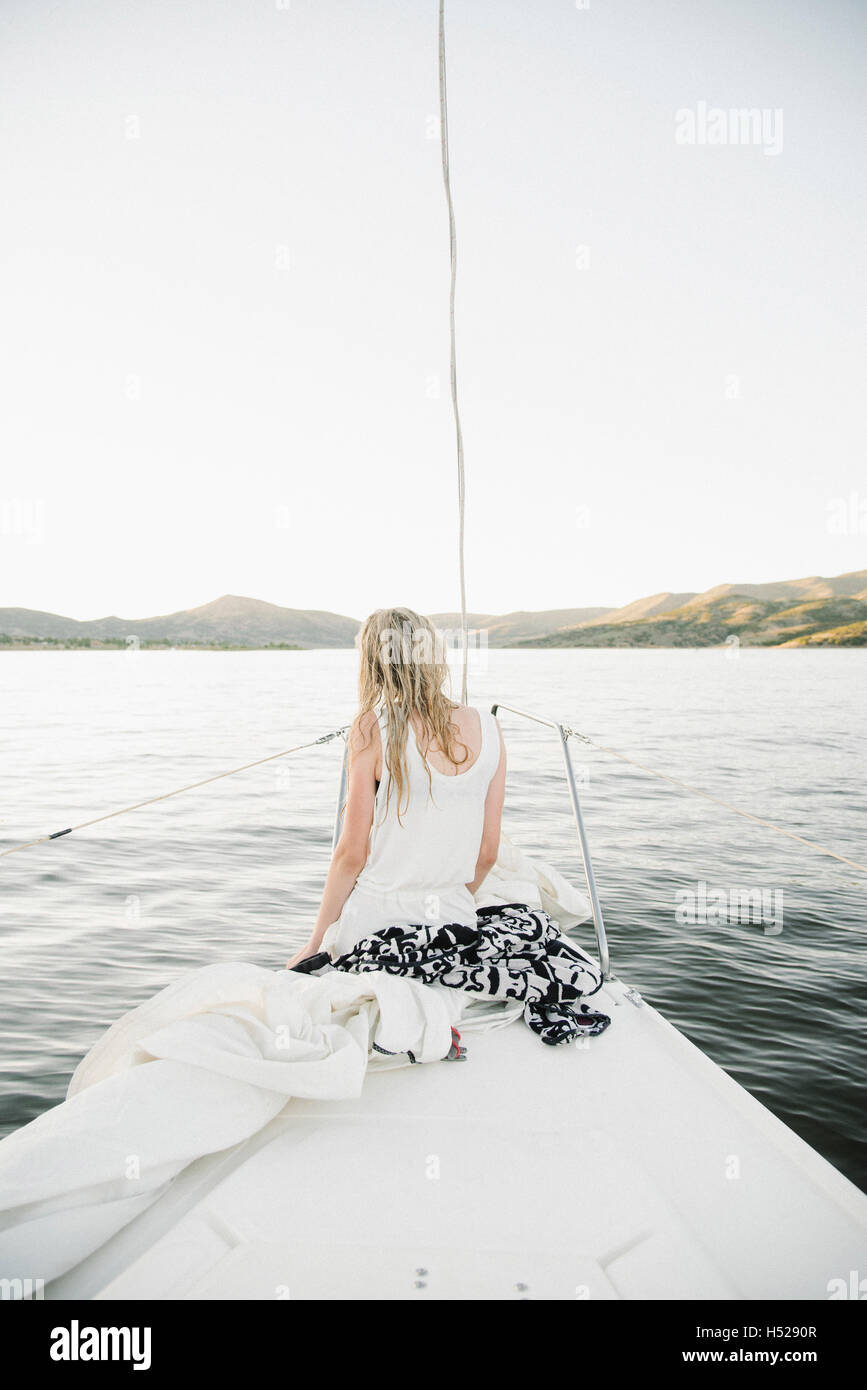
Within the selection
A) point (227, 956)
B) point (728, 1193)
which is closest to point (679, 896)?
point (227, 956)

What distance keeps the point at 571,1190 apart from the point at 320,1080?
606 mm

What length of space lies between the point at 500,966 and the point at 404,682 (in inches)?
37.2

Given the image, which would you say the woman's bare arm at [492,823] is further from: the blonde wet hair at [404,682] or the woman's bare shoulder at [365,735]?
the woman's bare shoulder at [365,735]

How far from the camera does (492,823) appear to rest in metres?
2.80

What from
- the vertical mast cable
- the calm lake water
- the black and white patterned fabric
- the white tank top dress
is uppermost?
the vertical mast cable

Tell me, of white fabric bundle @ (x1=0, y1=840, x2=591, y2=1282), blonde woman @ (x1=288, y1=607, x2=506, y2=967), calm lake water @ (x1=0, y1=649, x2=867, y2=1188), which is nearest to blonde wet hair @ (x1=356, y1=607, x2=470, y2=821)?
blonde woman @ (x1=288, y1=607, x2=506, y2=967)

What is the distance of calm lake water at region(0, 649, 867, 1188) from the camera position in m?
3.80

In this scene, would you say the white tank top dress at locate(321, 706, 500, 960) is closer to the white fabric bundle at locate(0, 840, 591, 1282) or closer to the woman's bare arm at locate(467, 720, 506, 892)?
the woman's bare arm at locate(467, 720, 506, 892)

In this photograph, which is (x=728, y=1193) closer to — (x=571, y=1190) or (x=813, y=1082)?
(x=571, y=1190)

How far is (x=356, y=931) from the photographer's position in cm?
258

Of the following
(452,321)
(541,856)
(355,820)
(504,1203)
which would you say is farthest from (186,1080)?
(541,856)

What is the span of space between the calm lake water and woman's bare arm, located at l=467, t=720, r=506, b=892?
160cm

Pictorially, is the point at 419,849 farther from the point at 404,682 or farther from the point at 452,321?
the point at 452,321

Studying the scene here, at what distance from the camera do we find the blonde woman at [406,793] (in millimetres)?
2539
